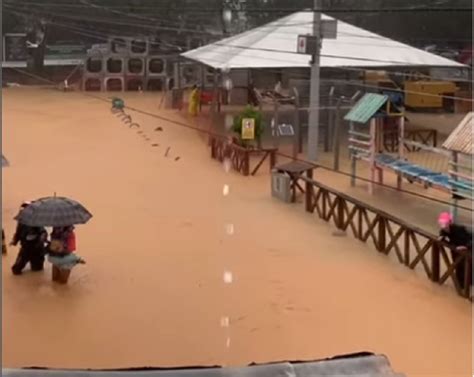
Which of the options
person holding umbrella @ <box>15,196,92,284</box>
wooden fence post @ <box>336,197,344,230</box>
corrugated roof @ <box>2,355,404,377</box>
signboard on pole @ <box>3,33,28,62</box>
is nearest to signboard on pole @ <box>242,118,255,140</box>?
wooden fence post @ <box>336,197,344,230</box>

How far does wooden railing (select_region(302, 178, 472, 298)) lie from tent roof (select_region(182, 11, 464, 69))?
2.96m

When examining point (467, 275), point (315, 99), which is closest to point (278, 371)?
point (467, 275)

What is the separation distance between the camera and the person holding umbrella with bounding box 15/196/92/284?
129 inches

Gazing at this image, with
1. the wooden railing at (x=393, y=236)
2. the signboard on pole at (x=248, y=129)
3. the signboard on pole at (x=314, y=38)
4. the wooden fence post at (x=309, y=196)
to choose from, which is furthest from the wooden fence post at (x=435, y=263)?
the signboard on pole at (x=314, y=38)

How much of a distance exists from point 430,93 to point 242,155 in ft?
11.2

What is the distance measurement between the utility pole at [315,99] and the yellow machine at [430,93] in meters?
2.18

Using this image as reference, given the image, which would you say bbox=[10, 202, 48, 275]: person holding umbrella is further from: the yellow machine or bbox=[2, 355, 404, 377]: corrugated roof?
the yellow machine

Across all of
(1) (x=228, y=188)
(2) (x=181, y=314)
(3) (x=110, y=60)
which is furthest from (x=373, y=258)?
(3) (x=110, y=60)

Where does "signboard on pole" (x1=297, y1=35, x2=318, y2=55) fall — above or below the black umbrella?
above

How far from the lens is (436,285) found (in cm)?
328

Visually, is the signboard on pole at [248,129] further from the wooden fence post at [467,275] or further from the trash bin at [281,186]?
the wooden fence post at [467,275]

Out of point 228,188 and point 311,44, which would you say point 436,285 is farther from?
point 311,44

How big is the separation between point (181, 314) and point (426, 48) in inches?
206

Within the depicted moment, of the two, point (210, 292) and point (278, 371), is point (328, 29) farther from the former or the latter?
point (278, 371)
